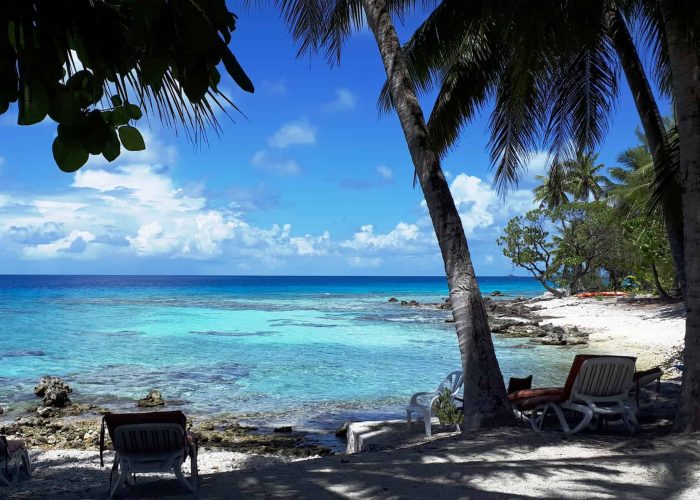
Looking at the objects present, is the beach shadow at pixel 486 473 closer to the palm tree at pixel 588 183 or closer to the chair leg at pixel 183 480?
the chair leg at pixel 183 480

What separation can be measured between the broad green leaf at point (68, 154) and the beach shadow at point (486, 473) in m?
3.22

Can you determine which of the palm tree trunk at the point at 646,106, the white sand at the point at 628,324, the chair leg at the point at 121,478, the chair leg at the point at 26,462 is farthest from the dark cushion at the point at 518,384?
the white sand at the point at 628,324

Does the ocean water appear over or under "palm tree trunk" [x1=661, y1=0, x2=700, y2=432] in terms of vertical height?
under

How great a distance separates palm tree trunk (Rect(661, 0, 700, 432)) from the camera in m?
5.53

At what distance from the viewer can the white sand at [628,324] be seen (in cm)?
1837

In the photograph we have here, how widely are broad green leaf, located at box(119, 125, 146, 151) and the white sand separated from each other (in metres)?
15.5

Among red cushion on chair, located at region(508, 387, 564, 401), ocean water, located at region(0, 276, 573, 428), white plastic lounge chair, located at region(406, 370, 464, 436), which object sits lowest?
ocean water, located at region(0, 276, 573, 428)

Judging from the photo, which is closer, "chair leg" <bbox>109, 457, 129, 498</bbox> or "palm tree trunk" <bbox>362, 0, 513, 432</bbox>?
"chair leg" <bbox>109, 457, 129, 498</bbox>

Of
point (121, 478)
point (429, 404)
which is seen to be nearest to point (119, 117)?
point (121, 478)

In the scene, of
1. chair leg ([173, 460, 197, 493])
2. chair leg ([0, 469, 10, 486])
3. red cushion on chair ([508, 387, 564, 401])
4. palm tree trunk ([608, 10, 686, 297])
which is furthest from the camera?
palm tree trunk ([608, 10, 686, 297])

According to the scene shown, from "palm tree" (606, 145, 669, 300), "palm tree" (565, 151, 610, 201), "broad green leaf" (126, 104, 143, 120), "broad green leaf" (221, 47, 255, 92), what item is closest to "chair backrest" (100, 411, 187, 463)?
"broad green leaf" (126, 104, 143, 120)

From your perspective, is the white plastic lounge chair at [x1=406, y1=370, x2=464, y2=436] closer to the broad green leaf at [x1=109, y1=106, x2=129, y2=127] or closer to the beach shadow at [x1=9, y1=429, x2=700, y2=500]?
the beach shadow at [x1=9, y1=429, x2=700, y2=500]

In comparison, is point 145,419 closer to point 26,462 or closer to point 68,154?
point 26,462

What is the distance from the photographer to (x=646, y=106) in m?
8.46
